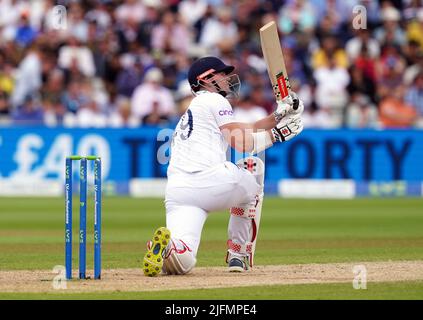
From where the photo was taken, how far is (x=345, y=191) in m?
17.1

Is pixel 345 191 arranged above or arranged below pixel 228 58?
below

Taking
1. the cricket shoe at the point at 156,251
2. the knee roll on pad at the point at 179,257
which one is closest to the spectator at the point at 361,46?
the knee roll on pad at the point at 179,257

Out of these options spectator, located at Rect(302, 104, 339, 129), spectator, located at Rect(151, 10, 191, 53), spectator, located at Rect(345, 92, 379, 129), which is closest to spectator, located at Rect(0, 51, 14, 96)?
spectator, located at Rect(151, 10, 191, 53)

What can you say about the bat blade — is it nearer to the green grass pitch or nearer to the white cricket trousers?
the white cricket trousers

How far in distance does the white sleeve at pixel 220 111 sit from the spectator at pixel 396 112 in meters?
10.8

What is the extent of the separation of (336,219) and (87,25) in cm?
731

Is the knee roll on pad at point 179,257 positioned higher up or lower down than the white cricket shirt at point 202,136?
lower down

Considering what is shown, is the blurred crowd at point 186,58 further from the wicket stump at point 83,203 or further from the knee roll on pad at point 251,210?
the wicket stump at point 83,203

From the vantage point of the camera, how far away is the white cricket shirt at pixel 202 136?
736 cm

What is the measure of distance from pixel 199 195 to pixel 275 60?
3.64 ft
